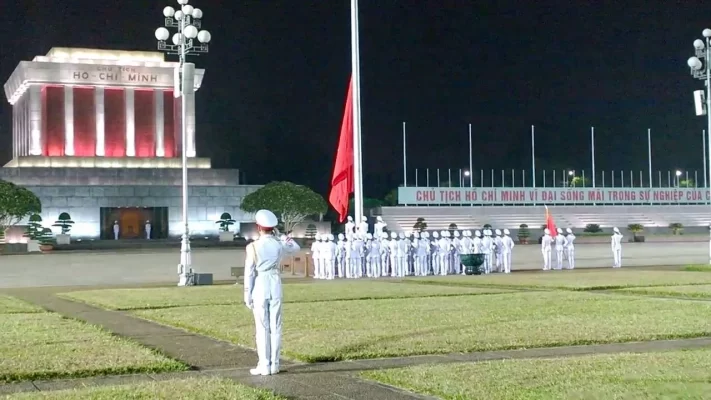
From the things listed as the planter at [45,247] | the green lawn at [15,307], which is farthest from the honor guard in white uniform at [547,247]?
the planter at [45,247]

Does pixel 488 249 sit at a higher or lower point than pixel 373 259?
higher

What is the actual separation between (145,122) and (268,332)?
6778cm

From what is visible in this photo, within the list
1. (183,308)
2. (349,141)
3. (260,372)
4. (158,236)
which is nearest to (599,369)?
(260,372)

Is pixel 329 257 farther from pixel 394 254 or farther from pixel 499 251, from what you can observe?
pixel 499 251

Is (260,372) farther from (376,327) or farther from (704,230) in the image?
(704,230)

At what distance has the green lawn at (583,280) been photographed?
78.3 ft

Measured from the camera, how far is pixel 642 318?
49.5ft

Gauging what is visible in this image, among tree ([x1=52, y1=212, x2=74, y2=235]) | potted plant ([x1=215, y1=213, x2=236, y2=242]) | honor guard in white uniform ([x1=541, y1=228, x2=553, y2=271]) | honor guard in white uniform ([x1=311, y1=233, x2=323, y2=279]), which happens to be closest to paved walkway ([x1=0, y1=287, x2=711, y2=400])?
honor guard in white uniform ([x1=311, y1=233, x2=323, y2=279])

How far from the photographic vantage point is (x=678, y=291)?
2125 cm

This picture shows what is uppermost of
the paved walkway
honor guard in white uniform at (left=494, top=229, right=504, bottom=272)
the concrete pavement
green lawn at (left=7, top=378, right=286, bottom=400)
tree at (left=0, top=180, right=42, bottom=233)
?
tree at (left=0, top=180, right=42, bottom=233)

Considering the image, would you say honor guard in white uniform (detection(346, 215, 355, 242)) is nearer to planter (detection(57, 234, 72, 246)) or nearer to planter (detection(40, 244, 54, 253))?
planter (detection(40, 244, 54, 253))

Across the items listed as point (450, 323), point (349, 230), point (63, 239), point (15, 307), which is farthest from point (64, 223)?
point (450, 323)

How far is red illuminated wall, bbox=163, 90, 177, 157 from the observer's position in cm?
7550

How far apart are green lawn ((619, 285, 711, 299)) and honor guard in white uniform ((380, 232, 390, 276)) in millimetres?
10660
